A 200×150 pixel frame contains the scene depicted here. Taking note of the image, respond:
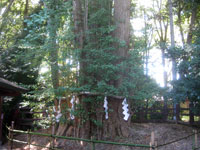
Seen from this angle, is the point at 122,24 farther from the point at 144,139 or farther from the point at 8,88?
the point at 8,88

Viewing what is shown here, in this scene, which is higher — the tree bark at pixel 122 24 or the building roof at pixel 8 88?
the tree bark at pixel 122 24

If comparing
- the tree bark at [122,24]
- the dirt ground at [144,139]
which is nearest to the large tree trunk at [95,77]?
the tree bark at [122,24]

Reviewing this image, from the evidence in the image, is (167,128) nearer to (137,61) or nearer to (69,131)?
(137,61)

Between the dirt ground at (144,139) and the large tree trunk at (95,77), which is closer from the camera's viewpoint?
the dirt ground at (144,139)

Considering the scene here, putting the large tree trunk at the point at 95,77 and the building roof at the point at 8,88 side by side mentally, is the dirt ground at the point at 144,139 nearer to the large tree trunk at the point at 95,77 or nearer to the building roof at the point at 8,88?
the large tree trunk at the point at 95,77

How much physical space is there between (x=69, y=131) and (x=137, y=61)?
4.72 meters

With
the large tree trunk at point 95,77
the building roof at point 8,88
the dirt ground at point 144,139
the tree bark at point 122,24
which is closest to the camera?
the building roof at point 8,88

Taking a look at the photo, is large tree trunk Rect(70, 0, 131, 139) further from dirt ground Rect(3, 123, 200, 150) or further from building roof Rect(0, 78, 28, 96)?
building roof Rect(0, 78, 28, 96)

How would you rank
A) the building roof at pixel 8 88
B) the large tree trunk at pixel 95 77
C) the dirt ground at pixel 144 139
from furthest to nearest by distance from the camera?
the large tree trunk at pixel 95 77
the dirt ground at pixel 144 139
the building roof at pixel 8 88

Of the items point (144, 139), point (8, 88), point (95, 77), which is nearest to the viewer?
point (8, 88)

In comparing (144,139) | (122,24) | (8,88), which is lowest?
(144,139)

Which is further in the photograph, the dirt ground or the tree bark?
the tree bark

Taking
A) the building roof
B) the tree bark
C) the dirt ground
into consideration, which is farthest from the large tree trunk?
the building roof

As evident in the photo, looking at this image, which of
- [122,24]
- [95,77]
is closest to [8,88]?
[95,77]
